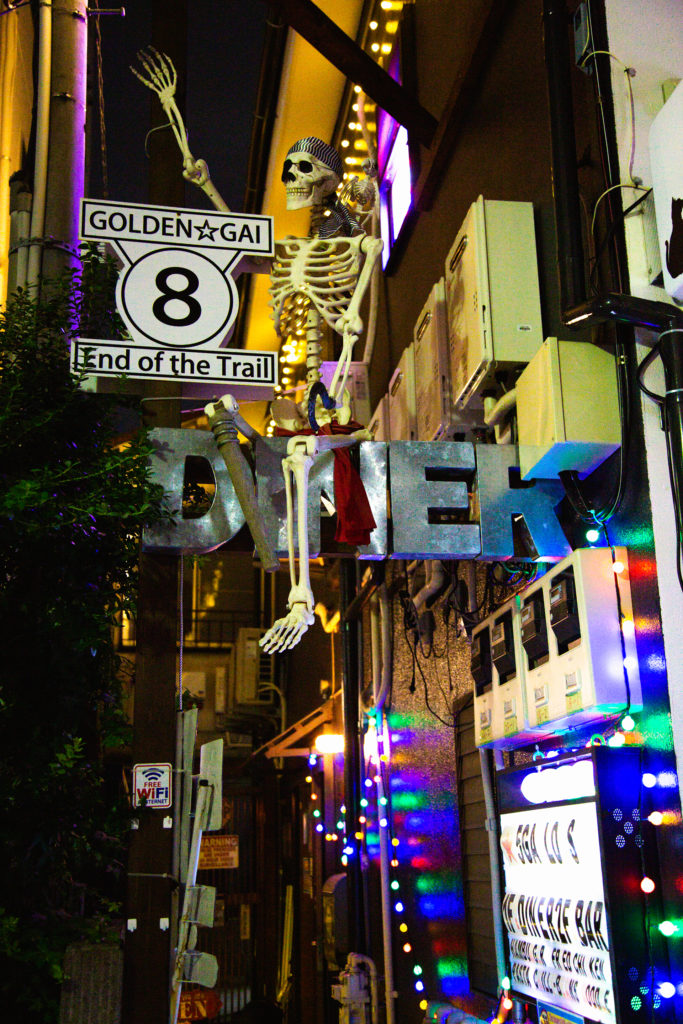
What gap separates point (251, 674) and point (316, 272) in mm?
11606

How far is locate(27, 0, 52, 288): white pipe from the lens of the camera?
16.3ft

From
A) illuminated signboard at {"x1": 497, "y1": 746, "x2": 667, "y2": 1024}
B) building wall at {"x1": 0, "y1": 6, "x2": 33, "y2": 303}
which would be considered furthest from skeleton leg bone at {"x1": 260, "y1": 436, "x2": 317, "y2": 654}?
building wall at {"x1": 0, "y1": 6, "x2": 33, "y2": 303}

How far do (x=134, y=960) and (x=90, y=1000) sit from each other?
10.1 inches

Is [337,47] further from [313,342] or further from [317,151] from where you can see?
[313,342]

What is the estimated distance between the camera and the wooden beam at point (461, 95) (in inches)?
196

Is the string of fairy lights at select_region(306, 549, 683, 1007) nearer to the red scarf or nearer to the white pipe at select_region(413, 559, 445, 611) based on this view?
the red scarf

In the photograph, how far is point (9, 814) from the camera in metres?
3.51

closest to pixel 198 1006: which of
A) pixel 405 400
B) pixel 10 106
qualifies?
pixel 405 400

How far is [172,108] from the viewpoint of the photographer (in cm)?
459

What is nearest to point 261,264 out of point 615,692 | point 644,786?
point 615,692

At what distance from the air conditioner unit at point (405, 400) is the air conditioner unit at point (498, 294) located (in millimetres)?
1388

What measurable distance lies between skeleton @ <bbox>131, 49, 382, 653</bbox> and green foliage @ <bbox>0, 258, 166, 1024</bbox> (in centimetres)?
55

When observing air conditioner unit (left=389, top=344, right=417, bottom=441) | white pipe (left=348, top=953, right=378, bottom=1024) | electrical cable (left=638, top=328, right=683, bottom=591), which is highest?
air conditioner unit (left=389, top=344, right=417, bottom=441)

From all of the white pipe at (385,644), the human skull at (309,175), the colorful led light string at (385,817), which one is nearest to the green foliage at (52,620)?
the human skull at (309,175)
